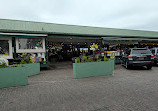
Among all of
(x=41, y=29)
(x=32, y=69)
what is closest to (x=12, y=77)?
(x=32, y=69)

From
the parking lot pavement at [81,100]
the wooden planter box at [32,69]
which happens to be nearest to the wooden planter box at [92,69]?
the parking lot pavement at [81,100]

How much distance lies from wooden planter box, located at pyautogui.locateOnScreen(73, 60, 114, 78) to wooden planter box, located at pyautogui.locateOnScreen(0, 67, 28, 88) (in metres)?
2.70

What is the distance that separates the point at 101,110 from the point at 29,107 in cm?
203

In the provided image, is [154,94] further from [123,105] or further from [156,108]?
[123,105]

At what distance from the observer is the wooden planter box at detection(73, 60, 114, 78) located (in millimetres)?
6562

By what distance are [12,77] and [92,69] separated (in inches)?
164

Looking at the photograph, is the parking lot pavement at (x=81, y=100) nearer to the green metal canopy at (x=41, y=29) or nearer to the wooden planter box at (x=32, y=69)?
the wooden planter box at (x=32, y=69)

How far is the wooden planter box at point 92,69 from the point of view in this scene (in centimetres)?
656

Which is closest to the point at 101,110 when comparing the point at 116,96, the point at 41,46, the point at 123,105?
the point at 123,105

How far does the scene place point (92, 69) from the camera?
22.4 ft

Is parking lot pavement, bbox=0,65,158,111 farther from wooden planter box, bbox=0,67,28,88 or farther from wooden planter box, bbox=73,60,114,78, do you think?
wooden planter box, bbox=73,60,114,78

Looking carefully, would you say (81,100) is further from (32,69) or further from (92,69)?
(32,69)

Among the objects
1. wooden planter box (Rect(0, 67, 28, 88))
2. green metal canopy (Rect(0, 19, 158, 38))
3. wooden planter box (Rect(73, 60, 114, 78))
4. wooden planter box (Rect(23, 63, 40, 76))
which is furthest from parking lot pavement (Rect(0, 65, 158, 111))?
green metal canopy (Rect(0, 19, 158, 38))

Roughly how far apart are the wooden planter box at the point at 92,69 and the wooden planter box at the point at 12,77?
2699 mm
